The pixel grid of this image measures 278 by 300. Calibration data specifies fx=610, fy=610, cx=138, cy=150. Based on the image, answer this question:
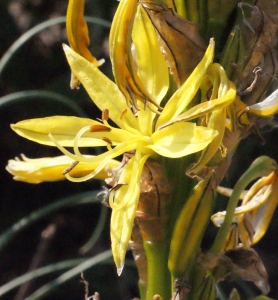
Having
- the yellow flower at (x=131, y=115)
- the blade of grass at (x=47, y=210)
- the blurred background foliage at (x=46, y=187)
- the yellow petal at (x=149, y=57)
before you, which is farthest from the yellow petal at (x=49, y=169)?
the blurred background foliage at (x=46, y=187)

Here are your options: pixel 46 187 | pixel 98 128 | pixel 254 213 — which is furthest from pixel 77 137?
pixel 46 187

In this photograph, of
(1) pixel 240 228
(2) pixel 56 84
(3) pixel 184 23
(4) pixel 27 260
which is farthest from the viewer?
(4) pixel 27 260

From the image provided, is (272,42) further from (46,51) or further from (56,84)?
(46,51)

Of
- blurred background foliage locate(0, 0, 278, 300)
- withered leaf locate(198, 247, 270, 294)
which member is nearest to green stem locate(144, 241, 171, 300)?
withered leaf locate(198, 247, 270, 294)

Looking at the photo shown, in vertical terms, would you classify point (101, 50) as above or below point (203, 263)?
below

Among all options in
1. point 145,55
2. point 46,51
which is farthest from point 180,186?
point 46,51

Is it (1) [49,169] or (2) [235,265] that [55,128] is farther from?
(2) [235,265]

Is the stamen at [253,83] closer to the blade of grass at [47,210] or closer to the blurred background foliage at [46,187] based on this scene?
the blade of grass at [47,210]
